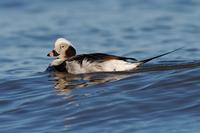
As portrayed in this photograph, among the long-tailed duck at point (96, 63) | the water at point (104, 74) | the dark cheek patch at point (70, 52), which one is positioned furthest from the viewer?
the dark cheek patch at point (70, 52)

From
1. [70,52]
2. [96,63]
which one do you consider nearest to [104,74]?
[96,63]

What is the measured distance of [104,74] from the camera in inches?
379

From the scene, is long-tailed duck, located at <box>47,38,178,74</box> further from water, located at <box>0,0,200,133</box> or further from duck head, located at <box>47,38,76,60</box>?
duck head, located at <box>47,38,76,60</box>

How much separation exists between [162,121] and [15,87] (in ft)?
8.63

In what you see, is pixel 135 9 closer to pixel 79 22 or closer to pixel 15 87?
pixel 79 22

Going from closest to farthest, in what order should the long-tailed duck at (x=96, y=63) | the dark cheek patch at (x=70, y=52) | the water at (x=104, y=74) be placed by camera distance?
the water at (x=104, y=74), the long-tailed duck at (x=96, y=63), the dark cheek patch at (x=70, y=52)

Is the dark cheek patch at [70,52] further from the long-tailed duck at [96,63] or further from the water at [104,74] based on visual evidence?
the water at [104,74]

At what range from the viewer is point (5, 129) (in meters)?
7.38

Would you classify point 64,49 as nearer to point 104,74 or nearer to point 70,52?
point 70,52

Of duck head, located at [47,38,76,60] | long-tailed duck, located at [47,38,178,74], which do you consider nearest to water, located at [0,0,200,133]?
long-tailed duck, located at [47,38,178,74]

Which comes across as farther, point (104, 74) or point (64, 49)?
point (64, 49)

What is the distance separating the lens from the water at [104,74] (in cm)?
742

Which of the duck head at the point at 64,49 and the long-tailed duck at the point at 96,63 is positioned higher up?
the duck head at the point at 64,49

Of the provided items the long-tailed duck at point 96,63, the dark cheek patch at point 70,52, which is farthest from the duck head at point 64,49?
the long-tailed duck at point 96,63
